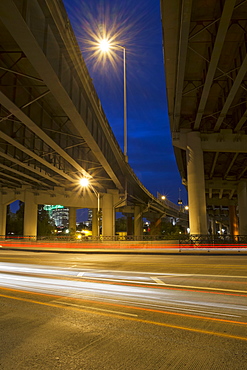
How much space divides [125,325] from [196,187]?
25016mm

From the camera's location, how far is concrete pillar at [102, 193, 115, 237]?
48.6m

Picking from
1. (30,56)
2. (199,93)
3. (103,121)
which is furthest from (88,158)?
(30,56)

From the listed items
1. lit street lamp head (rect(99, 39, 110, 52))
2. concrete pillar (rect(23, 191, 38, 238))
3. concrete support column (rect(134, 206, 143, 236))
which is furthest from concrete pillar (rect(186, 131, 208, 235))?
concrete support column (rect(134, 206, 143, 236))

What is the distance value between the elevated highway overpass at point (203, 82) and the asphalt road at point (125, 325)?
12.7m

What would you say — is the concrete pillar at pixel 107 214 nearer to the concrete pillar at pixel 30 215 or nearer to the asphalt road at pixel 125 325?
the concrete pillar at pixel 30 215

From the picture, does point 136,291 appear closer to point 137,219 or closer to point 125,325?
point 125,325

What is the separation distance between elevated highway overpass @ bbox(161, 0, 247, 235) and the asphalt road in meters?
12.7

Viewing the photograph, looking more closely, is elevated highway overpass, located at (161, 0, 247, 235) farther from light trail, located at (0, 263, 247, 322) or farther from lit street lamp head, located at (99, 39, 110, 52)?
light trail, located at (0, 263, 247, 322)

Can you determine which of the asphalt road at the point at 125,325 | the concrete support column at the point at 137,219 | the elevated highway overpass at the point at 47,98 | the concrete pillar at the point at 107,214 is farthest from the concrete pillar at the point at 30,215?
the asphalt road at the point at 125,325

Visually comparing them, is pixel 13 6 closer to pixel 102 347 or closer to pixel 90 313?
pixel 90 313

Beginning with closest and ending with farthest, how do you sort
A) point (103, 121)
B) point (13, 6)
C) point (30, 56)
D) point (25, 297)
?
point (25, 297) < point (13, 6) < point (30, 56) < point (103, 121)

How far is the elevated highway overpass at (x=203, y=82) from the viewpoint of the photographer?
15180mm

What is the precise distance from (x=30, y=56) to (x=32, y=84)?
5.14 meters

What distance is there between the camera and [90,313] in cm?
611
